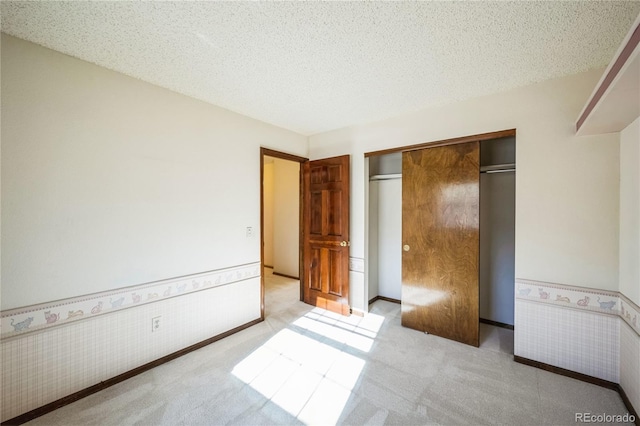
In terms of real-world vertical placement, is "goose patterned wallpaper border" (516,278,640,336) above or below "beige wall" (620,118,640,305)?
below

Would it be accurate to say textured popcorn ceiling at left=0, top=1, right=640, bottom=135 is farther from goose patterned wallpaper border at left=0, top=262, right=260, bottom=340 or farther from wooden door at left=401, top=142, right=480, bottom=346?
goose patterned wallpaper border at left=0, top=262, right=260, bottom=340

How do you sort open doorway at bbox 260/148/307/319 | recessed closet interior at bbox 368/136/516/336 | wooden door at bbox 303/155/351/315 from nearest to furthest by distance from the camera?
1. recessed closet interior at bbox 368/136/516/336
2. wooden door at bbox 303/155/351/315
3. open doorway at bbox 260/148/307/319

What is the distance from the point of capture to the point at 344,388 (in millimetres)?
1960

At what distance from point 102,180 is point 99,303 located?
0.97m

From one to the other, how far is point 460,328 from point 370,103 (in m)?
2.55

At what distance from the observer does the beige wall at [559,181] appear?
199cm

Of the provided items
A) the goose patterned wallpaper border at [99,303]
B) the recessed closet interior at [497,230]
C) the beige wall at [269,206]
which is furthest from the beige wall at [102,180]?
the beige wall at [269,206]

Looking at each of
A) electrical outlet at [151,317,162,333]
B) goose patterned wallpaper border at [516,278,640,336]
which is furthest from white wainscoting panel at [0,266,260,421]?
goose patterned wallpaper border at [516,278,640,336]

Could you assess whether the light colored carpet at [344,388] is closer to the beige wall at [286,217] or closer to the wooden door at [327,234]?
the wooden door at [327,234]

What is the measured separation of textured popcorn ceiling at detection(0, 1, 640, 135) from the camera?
145cm

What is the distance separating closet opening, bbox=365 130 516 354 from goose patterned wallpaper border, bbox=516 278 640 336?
415 millimetres

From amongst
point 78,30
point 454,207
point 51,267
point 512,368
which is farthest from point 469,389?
point 78,30

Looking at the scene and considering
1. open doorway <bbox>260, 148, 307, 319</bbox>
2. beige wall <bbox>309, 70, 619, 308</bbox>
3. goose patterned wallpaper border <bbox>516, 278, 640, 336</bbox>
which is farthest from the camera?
open doorway <bbox>260, 148, 307, 319</bbox>

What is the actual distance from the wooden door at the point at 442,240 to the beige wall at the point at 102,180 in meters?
2.07
